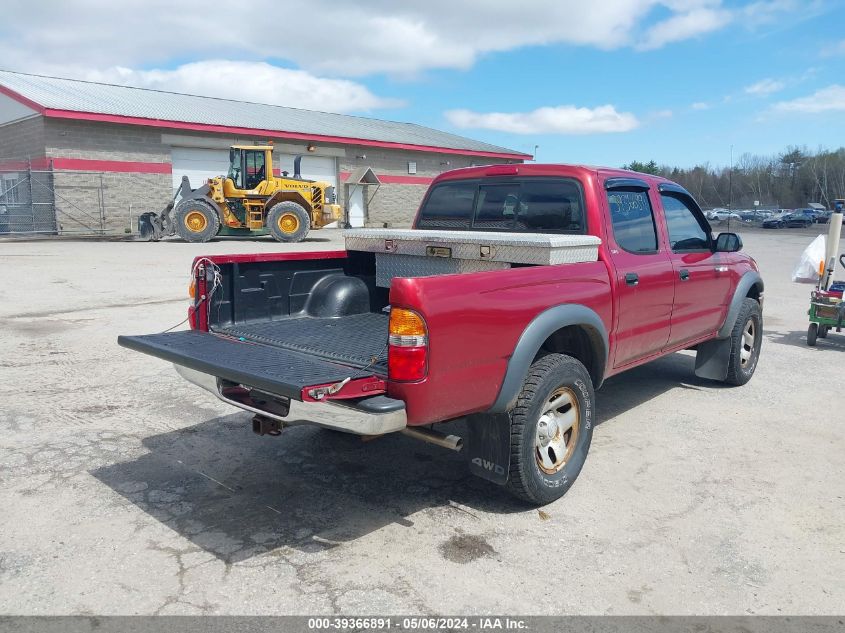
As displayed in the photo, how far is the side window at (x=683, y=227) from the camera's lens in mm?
5375

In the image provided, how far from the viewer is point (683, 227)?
219 inches

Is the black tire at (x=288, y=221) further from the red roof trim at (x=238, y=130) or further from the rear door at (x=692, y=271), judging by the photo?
the rear door at (x=692, y=271)

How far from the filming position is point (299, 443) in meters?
4.98

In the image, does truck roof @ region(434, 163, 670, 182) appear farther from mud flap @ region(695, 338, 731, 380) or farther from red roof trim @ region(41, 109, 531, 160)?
red roof trim @ region(41, 109, 531, 160)

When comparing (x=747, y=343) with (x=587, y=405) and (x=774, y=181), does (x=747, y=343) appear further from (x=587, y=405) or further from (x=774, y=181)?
(x=774, y=181)

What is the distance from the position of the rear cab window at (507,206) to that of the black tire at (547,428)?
1097mm

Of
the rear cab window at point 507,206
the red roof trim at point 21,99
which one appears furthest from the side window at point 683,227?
the red roof trim at point 21,99

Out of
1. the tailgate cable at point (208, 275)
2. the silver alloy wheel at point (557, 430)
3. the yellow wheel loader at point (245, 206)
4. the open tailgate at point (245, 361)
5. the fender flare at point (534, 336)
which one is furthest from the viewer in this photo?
the yellow wheel loader at point (245, 206)

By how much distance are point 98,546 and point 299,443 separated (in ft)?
5.68

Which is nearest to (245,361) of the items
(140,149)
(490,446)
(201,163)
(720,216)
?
(490,446)

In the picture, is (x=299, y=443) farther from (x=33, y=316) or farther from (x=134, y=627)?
(x=33, y=316)

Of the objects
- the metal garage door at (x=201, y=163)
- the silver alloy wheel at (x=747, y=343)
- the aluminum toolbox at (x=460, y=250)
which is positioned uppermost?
the metal garage door at (x=201, y=163)

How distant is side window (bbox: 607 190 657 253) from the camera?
4.71 metres

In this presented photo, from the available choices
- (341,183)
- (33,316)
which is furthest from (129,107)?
(33,316)
